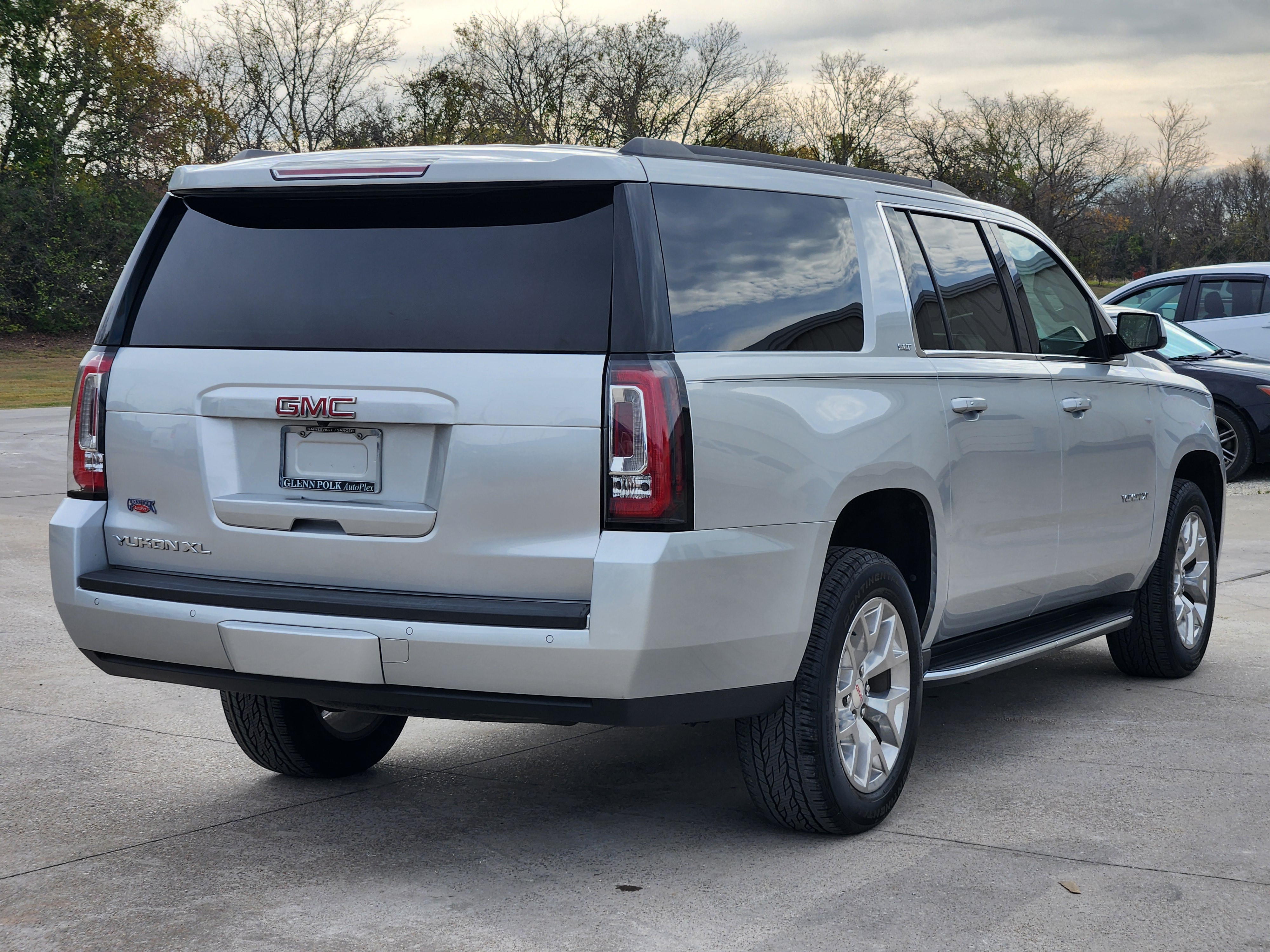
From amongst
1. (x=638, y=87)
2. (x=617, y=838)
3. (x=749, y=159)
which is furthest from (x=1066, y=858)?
(x=638, y=87)

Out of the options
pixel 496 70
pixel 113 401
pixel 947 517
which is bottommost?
pixel 947 517

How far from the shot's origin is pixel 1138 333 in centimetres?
587

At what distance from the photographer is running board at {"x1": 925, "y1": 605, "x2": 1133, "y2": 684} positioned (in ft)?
15.1

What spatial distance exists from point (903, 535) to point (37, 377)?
29179 mm

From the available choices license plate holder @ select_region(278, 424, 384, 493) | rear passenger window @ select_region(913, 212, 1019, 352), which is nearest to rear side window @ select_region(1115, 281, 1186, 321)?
rear passenger window @ select_region(913, 212, 1019, 352)

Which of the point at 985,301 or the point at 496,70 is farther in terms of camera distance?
the point at 496,70

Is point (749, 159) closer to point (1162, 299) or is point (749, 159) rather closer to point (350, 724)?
point (350, 724)

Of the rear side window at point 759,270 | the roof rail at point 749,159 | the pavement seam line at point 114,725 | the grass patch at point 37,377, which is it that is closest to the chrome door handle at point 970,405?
the rear side window at point 759,270

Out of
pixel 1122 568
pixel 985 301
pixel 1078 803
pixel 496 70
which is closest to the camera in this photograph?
pixel 1078 803

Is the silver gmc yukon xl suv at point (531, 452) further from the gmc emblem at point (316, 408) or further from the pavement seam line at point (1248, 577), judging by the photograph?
the pavement seam line at point (1248, 577)

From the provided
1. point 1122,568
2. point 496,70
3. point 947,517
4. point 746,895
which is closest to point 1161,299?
point 1122,568

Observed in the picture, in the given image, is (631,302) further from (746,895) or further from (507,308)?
(746,895)

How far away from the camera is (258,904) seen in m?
3.59

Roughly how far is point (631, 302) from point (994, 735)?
2.70 m
